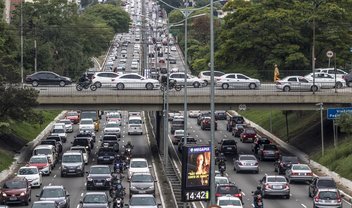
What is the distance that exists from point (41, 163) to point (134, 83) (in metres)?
19.5

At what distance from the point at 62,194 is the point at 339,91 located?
3705 cm

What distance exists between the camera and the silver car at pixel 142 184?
178ft

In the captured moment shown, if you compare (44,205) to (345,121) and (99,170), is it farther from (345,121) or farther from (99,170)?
(345,121)

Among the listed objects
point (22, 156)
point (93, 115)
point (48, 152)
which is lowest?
point (22, 156)

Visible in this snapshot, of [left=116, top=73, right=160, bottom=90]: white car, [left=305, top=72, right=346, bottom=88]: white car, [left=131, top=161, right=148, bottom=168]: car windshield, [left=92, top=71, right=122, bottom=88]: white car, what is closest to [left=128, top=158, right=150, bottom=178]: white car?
[left=131, top=161, right=148, bottom=168]: car windshield

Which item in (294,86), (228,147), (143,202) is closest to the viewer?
(143,202)

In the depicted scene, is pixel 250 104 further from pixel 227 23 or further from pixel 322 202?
pixel 227 23

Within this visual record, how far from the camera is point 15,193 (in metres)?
50.8

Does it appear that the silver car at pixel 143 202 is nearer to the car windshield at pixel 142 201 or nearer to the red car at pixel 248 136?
the car windshield at pixel 142 201

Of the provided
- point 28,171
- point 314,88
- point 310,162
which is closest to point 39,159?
point 28,171

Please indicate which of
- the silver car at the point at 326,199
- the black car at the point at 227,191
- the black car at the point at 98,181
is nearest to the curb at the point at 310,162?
the silver car at the point at 326,199

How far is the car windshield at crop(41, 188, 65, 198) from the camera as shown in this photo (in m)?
47.1

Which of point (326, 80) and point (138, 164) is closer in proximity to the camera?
point (138, 164)

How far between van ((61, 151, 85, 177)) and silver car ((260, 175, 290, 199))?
14.9 m
